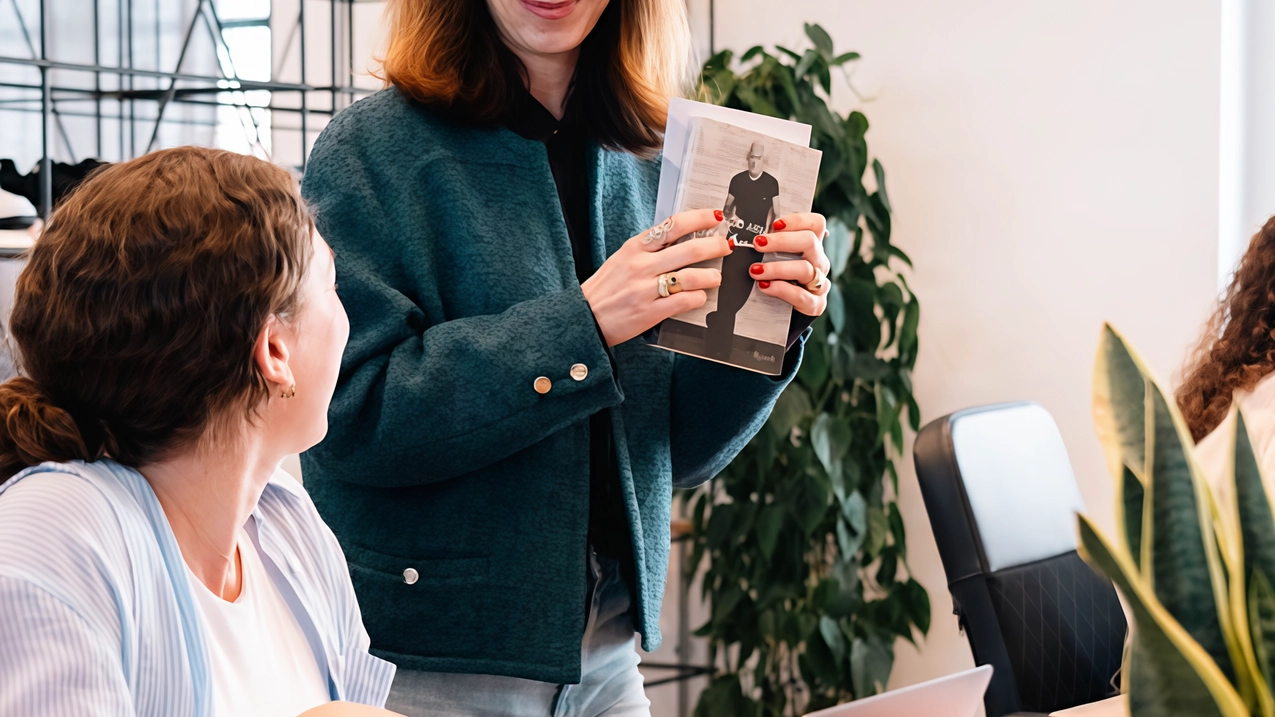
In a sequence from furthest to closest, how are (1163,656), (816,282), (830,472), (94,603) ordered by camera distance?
1. (830,472)
2. (816,282)
3. (94,603)
4. (1163,656)

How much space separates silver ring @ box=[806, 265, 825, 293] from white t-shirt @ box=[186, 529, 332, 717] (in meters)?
0.60

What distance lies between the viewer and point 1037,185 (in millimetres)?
2566

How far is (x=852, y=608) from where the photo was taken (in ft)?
8.50

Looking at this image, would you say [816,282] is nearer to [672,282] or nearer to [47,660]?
[672,282]

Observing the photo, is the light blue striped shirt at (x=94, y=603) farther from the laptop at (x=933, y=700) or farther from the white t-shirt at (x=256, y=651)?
the laptop at (x=933, y=700)

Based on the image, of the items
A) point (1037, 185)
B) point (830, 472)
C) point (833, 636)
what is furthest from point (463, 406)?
point (1037, 185)

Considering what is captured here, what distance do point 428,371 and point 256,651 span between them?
285 mm

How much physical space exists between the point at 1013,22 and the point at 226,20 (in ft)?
6.17

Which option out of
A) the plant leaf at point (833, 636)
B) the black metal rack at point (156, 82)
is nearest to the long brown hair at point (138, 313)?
the black metal rack at point (156, 82)

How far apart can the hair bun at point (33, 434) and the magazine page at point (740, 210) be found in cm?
53

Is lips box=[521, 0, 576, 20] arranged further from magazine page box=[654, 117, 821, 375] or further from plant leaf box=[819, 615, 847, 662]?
plant leaf box=[819, 615, 847, 662]

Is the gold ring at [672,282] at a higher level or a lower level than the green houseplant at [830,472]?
higher

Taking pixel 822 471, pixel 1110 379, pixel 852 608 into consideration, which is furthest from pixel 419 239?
pixel 852 608

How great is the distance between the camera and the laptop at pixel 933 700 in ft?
1.98
